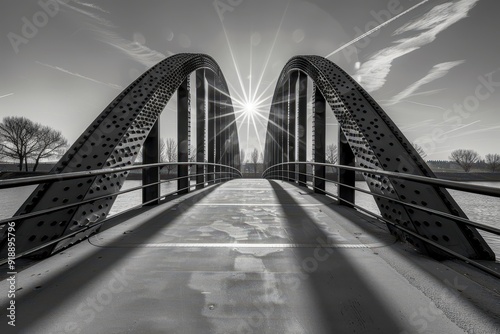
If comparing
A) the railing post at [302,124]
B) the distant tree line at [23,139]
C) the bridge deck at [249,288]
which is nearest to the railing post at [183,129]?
the bridge deck at [249,288]

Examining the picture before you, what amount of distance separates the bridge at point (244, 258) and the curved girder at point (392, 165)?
2cm

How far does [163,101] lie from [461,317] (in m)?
5.64

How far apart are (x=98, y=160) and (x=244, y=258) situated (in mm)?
2643

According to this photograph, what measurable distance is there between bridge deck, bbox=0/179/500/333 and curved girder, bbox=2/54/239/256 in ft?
1.09

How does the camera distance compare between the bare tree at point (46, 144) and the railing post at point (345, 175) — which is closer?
the railing post at point (345, 175)

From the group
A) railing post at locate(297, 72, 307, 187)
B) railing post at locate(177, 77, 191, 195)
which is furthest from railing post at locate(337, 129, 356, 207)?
railing post at locate(297, 72, 307, 187)

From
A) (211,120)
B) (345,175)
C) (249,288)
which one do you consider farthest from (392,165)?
(211,120)

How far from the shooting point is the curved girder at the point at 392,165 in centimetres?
240

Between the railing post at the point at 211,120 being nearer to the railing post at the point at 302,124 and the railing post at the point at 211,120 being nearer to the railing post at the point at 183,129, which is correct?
the railing post at the point at 302,124

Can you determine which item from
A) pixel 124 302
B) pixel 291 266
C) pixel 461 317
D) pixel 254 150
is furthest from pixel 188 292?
pixel 254 150

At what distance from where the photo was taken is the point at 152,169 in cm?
516

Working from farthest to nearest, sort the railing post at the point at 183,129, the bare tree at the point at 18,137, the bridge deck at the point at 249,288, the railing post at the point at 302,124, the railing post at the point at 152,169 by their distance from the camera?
the bare tree at the point at 18,137 < the railing post at the point at 302,124 < the railing post at the point at 183,129 < the railing post at the point at 152,169 < the bridge deck at the point at 249,288

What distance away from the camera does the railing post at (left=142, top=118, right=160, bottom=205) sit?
16.7 ft

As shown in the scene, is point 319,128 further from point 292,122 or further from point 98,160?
point 292,122
